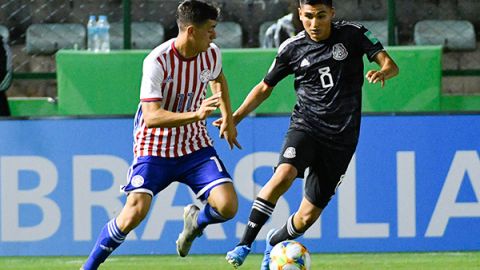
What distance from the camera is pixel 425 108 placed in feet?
38.7

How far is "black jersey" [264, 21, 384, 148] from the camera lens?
30.1ft

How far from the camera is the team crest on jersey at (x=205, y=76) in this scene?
8.65 meters

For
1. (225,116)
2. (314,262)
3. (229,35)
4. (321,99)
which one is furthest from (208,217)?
(229,35)

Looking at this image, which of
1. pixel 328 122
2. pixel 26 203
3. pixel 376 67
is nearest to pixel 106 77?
pixel 26 203

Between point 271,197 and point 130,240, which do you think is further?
point 130,240

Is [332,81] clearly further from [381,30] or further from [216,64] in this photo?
[381,30]

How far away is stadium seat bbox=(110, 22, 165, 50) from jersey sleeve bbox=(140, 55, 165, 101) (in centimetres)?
411

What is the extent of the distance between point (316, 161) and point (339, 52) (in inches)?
32.6

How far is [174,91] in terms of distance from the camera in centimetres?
855

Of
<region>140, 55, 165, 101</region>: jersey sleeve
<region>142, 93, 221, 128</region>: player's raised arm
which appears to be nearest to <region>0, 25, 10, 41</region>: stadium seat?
<region>140, 55, 165, 101</region>: jersey sleeve

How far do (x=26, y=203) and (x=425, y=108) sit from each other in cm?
384

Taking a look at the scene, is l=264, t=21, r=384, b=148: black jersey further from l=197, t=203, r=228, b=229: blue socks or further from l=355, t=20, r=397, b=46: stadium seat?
l=355, t=20, r=397, b=46: stadium seat

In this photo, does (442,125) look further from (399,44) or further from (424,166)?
(399,44)

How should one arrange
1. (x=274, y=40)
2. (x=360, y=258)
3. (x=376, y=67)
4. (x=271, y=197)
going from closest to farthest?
(x=271, y=197), (x=360, y=258), (x=376, y=67), (x=274, y=40)
